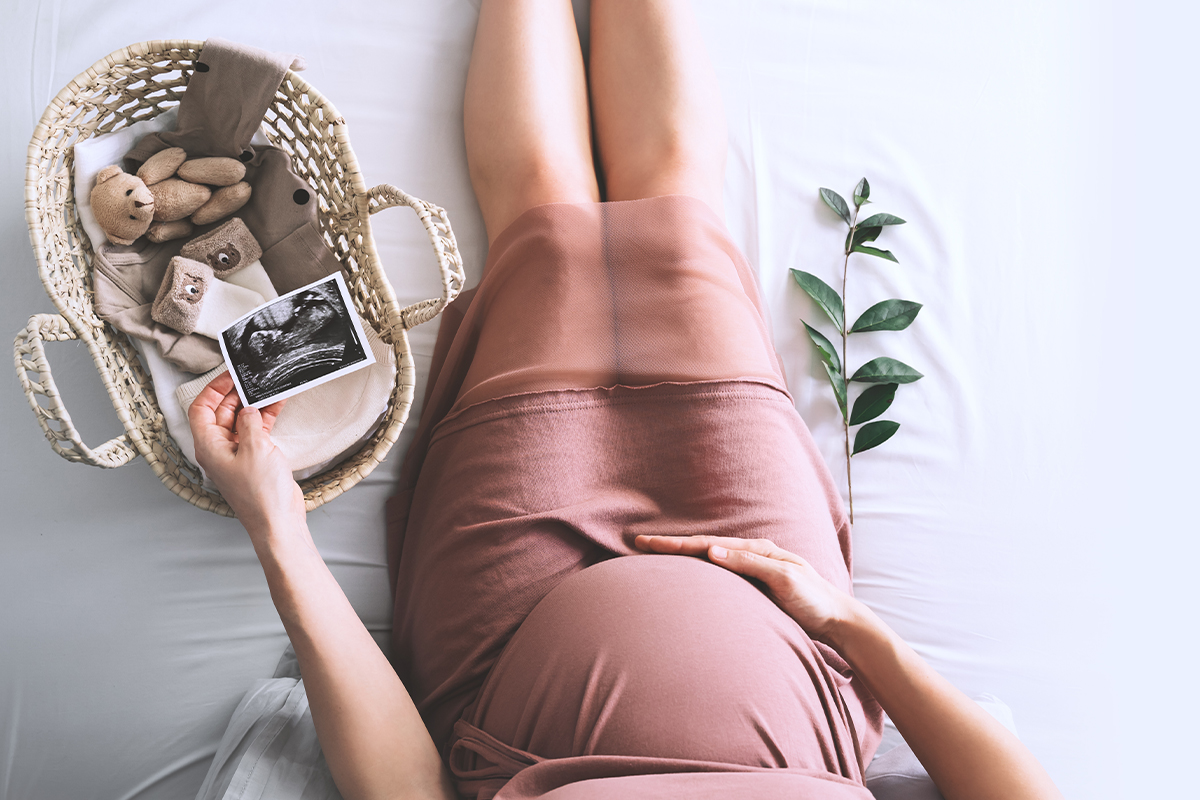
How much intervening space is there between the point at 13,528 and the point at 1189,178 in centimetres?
202

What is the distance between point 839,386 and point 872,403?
0.20 feet

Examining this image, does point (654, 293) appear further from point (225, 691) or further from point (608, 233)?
point (225, 691)

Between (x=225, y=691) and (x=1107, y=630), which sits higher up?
(x=225, y=691)

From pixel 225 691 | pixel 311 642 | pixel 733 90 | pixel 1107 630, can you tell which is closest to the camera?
pixel 311 642

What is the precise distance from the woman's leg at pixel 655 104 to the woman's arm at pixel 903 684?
52 centimetres

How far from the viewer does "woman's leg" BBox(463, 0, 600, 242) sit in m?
1.02

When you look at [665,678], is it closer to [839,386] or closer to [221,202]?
[839,386]

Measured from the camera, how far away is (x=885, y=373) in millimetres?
1192

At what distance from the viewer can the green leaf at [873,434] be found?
1.16 meters

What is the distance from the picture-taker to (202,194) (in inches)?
38.0

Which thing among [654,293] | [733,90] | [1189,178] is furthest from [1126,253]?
[654,293]

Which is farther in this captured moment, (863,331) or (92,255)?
(863,331)

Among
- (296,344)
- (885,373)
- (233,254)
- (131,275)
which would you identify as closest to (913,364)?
(885,373)

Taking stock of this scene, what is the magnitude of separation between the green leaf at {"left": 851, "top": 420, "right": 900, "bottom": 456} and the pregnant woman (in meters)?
0.15
